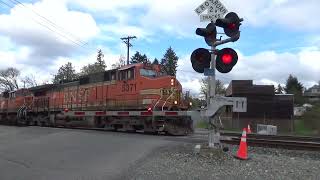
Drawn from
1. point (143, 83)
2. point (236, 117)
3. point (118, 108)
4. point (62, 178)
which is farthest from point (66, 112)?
point (236, 117)

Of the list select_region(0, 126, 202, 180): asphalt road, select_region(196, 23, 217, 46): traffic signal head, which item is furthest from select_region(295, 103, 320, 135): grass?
select_region(196, 23, 217, 46): traffic signal head

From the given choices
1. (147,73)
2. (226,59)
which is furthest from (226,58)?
(147,73)

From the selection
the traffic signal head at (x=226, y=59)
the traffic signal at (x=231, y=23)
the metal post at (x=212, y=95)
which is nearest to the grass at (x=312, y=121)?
the metal post at (x=212, y=95)

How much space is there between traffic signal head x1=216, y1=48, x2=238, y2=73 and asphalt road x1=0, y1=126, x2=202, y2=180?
3326 mm

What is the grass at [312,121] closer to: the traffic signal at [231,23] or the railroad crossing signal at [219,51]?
the railroad crossing signal at [219,51]

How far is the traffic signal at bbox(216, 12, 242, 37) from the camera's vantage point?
11.2 metres

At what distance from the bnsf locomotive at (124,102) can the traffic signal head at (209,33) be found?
9.30 metres

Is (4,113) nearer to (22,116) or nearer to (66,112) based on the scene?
(22,116)

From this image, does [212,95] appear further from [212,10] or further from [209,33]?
[212,10]

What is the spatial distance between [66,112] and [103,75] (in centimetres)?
479

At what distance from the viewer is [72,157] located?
1305 cm

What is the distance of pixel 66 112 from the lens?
29219mm

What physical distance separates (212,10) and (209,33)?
2.12 feet

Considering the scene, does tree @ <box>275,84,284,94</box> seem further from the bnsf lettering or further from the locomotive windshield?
the locomotive windshield
